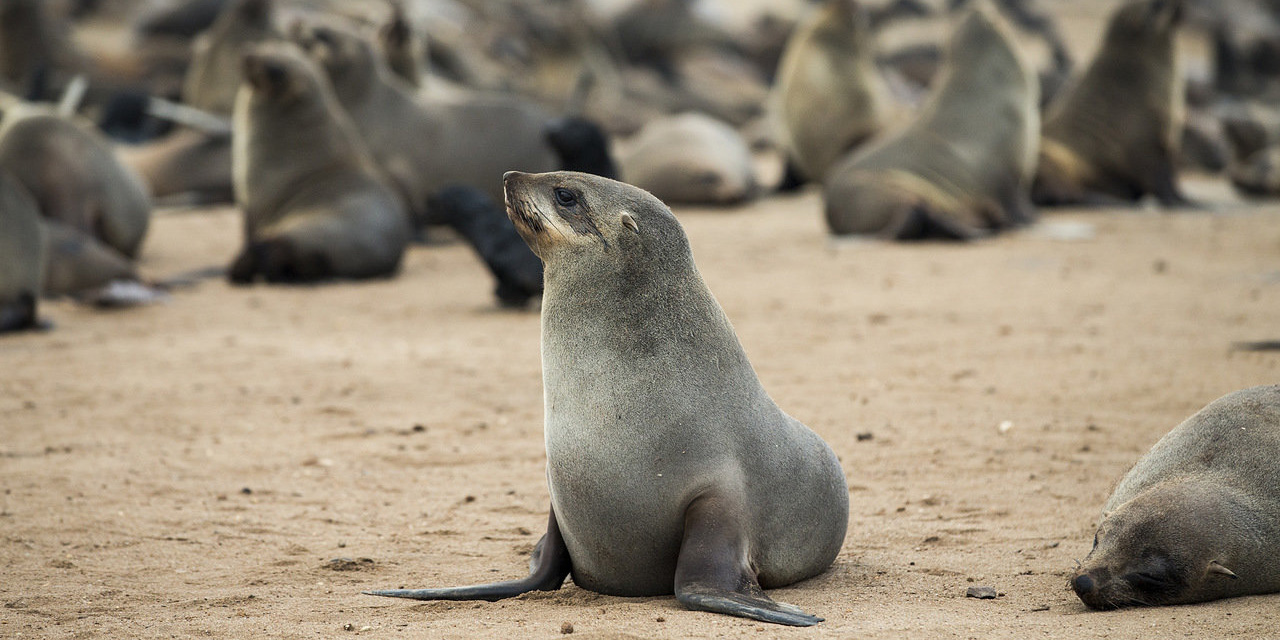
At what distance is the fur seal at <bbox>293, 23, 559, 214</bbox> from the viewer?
11508 millimetres

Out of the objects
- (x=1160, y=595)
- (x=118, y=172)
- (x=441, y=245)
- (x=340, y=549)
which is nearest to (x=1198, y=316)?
(x=1160, y=595)

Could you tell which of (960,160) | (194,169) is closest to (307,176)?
(194,169)

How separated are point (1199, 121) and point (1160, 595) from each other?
15.2m

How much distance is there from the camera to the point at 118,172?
1005 cm

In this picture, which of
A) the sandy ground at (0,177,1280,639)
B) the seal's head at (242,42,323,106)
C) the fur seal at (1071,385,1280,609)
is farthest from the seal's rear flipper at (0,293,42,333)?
the fur seal at (1071,385,1280,609)

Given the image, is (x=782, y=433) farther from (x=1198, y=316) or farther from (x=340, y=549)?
(x=1198, y=316)

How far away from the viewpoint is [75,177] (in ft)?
31.8

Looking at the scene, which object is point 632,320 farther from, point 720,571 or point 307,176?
point 307,176

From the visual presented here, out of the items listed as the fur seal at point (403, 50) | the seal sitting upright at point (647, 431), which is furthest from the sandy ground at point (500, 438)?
the fur seal at point (403, 50)

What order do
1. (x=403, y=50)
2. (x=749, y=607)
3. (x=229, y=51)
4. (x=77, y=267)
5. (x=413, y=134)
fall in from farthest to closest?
(x=229, y=51), (x=403, y=50), (x=413, y=134), (x=77, y=267), (x=749, y=607)

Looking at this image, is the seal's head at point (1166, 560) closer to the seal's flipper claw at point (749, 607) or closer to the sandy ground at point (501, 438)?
the sandy ground at point (501, 438)

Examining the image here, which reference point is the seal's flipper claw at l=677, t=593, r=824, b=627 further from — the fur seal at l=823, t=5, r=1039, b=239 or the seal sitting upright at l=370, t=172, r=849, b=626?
the fur seal at l=823, t=5, r=1039, b=239

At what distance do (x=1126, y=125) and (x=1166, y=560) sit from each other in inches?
412

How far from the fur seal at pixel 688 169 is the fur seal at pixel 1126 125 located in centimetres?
292
